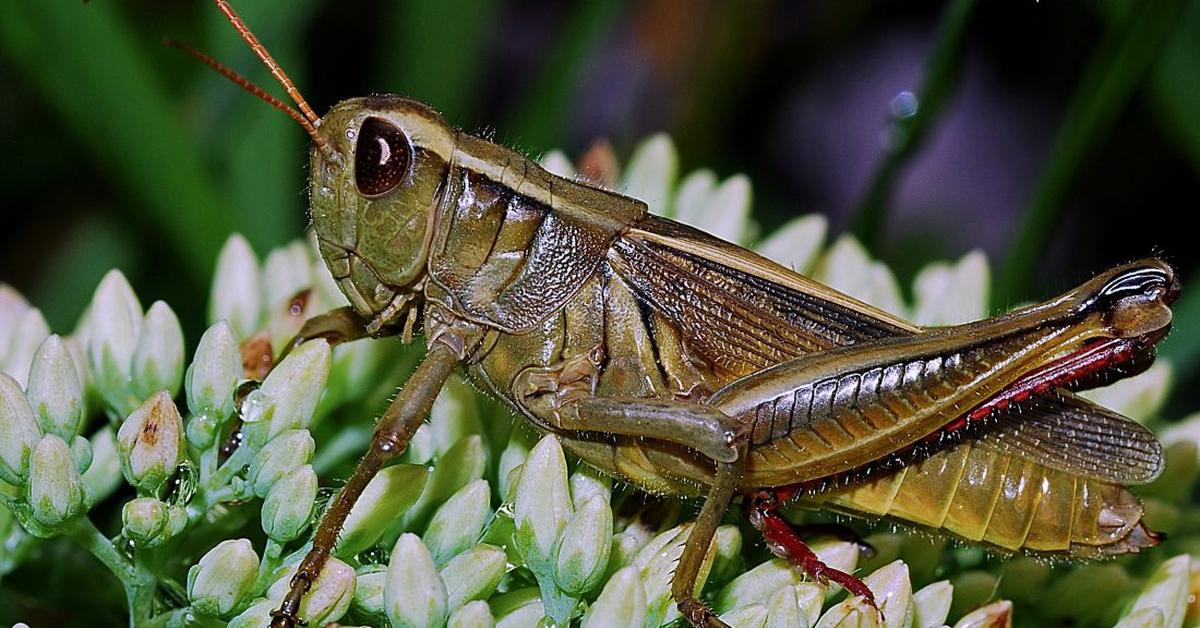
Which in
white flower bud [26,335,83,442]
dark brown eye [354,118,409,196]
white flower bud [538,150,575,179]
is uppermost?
white flower bud [538,150,575,179]

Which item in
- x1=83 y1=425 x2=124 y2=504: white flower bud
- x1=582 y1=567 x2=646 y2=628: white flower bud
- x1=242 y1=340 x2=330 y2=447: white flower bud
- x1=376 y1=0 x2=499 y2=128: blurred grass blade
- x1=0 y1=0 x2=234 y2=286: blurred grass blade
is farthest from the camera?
x1=376 y1=0 x2=499 y2=128: blurred grass blade

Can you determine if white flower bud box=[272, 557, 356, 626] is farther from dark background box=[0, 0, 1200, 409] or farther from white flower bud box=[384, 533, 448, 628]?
dark background box=[0, 0, 1200, 409]

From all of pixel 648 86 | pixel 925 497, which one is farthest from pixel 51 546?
pixel 648 86

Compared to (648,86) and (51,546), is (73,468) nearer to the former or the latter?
(51,546)

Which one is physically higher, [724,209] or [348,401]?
[724,209]

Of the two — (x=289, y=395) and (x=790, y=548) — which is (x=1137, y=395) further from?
(x=289, y=395)

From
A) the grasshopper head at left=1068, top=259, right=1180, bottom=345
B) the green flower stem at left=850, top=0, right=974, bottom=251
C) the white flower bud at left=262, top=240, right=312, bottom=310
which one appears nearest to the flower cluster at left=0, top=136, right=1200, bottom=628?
the white flower bud at left=262, top=240, right=312, bottom=310

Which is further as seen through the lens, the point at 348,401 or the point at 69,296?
the point at 69,296
